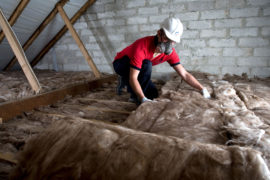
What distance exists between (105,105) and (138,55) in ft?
2.56

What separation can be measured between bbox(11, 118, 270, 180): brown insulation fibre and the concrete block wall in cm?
321

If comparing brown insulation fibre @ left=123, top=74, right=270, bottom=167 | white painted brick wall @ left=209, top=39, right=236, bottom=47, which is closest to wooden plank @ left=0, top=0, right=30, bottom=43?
brown insulation fibre @ left=123, top=74, right=270, bottom=167

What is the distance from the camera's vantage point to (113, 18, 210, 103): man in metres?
1.75

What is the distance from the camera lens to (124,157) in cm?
68

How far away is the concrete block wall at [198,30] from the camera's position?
318 cm

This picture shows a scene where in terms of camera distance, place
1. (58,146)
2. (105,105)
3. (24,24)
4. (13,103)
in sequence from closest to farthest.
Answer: (58,146) → (13,103) → (105,105) → (24,24)

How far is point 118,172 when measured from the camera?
2.13 ft

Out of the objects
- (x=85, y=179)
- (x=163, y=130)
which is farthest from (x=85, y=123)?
(x=163, y=130)

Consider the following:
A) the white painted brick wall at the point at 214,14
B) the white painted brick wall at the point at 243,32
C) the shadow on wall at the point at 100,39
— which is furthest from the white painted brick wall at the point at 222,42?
the shadow on wall at the point at 100,39

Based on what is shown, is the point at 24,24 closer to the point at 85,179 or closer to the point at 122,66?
the point at 122,66

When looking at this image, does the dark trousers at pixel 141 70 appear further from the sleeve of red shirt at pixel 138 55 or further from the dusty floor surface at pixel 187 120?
the dusty floor surface at pixel 187 120

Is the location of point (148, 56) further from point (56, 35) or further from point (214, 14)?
point (56, 35)

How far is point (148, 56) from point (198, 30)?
77.6 inches

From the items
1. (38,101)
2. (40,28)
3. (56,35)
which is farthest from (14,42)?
(56,35)
